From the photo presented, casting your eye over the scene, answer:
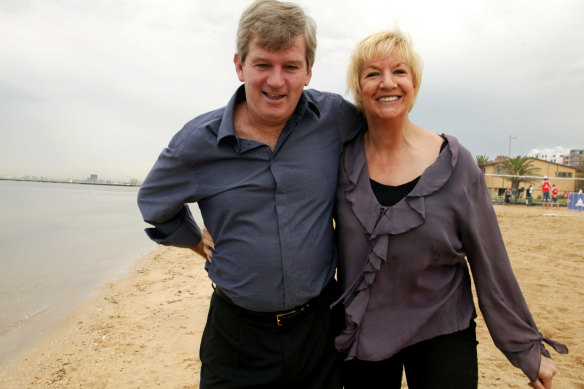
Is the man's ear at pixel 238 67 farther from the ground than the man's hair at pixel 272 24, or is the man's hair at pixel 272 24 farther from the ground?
the man's hair at pixel 272 24

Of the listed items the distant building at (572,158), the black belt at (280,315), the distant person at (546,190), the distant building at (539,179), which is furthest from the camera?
the distant building at (572,158)

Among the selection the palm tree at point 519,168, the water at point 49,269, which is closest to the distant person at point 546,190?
the palm tree at point 519,168

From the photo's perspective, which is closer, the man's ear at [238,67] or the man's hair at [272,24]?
the man's hair at [272,24]

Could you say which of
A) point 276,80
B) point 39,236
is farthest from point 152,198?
point 39,236

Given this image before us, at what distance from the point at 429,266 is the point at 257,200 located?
91 centimetres

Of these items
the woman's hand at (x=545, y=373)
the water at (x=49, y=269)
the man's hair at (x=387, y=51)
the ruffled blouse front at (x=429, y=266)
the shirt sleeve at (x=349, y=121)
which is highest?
the man's hair at (x=387, y=51)

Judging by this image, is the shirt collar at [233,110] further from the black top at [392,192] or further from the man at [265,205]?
the black top at [392,192]

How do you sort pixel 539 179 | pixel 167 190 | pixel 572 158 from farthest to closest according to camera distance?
pixel 572 158 → pixel 539 179 → pixel 167 190

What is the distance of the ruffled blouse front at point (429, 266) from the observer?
2025 mm

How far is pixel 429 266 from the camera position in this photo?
2.09 m

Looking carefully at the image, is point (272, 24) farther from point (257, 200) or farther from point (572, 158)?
point (572, 158)

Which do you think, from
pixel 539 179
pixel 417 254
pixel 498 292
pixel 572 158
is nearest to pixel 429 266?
pixel 417 254

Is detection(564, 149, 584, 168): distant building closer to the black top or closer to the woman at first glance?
the woman

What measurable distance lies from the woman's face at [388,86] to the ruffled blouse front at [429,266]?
30cm
